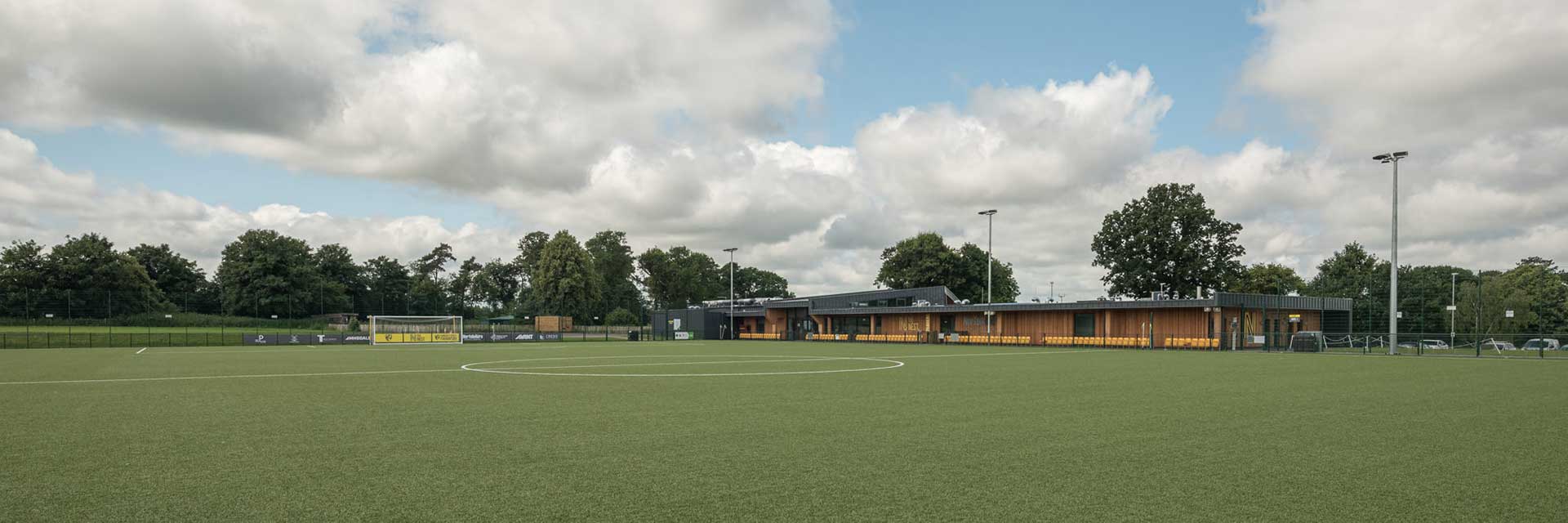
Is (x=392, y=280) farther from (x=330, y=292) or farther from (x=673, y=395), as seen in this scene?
(x=673, y=395)

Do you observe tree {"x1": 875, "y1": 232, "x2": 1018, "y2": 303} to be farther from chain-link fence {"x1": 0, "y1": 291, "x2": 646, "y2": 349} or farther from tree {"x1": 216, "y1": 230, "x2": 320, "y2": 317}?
tree {"x1": 216, "y1": 230, "x2": 320, "y2": 317}

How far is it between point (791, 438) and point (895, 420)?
195 cm

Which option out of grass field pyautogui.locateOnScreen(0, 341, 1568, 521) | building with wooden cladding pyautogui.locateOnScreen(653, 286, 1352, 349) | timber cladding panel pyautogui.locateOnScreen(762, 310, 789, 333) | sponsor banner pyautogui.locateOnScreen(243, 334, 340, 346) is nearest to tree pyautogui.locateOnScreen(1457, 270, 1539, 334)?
building with wooden cladding pyautogui.locateOnScreen(653, 286, 1352, 349)

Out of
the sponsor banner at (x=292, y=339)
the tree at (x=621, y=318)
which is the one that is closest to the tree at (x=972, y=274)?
the tree at (x=621, y=318)

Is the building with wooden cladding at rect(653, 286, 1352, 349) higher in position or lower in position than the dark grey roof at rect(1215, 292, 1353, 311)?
lower

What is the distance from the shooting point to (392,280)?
121375 millimetres

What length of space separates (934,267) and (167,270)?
3586 inches

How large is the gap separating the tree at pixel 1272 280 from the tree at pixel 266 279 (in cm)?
9653

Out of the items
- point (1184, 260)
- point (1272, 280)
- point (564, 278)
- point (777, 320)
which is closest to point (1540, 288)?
point (1272, 280)

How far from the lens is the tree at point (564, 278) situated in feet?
301

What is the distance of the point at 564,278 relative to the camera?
302 feet

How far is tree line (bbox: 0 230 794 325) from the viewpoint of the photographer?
7381 cm

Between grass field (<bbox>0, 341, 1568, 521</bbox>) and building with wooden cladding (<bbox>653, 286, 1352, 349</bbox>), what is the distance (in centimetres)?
2971

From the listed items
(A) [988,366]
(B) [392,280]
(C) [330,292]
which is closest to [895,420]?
Result: (A) [988,366]
